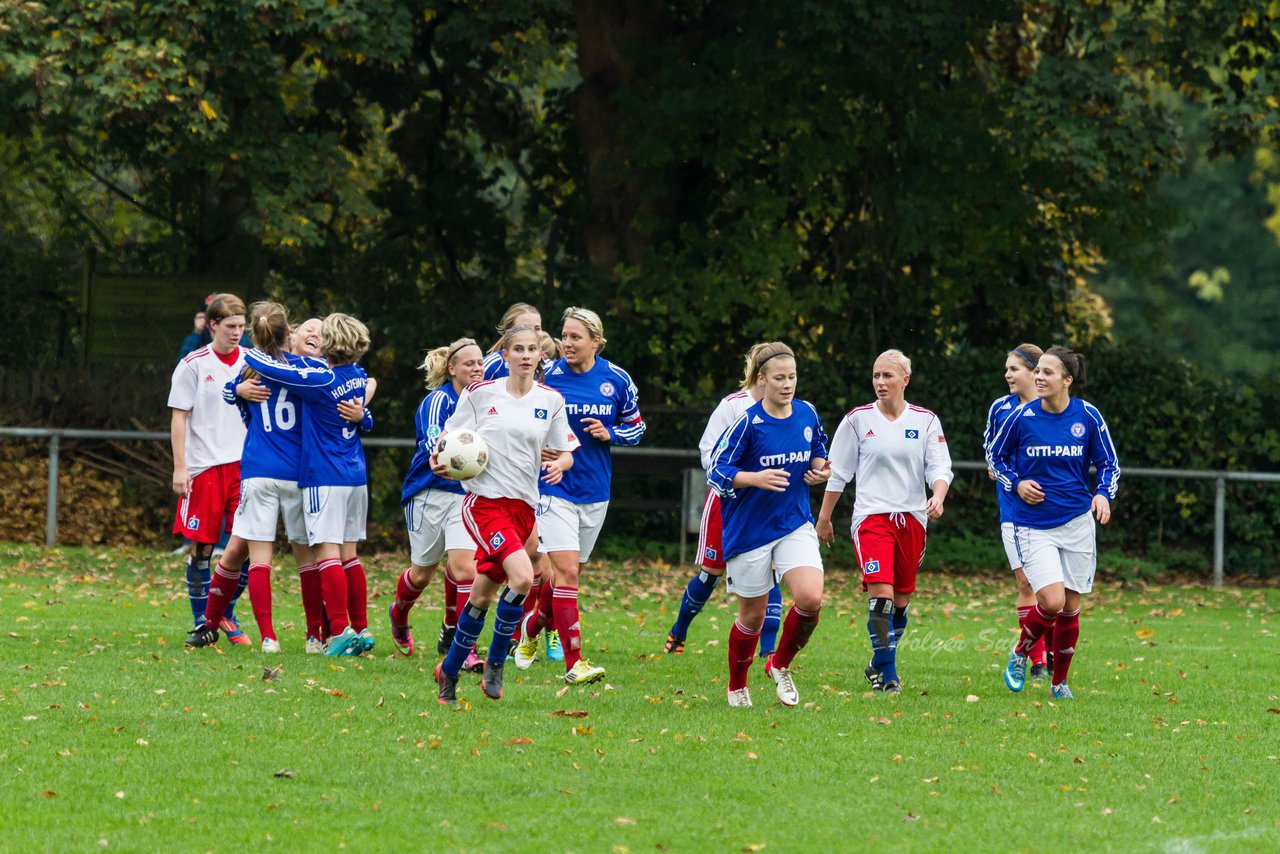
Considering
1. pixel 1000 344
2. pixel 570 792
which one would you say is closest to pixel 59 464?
pixel 1000 344

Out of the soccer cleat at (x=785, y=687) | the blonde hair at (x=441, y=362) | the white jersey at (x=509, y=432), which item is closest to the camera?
the white jersey at (x=509, y=432)

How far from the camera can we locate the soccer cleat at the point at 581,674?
9.52 metres

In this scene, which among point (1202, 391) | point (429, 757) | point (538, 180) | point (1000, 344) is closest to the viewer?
point (429, 757)

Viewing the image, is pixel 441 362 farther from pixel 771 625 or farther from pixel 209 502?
pixel 771 625

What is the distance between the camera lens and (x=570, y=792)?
6.63 m

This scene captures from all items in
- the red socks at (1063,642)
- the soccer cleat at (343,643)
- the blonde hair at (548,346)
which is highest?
the blonde hair at (548,346)

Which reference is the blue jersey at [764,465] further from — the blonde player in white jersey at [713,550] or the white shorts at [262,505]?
the white shorts at [262,505]

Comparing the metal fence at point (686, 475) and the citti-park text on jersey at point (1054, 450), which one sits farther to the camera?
the metal fence at point (686, 475)

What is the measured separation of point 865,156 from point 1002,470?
9.80m

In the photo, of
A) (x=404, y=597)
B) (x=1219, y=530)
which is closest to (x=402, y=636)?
(x=404, y=597)

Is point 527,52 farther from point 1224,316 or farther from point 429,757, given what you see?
point 1224,316

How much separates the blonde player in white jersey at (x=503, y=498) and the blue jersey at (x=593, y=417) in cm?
124

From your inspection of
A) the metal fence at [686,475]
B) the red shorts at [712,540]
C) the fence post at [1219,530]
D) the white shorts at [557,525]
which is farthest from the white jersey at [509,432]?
the fence post at [1219,530]

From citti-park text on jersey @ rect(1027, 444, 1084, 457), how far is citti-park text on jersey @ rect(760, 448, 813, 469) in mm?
1721
